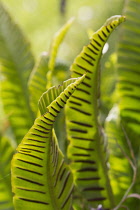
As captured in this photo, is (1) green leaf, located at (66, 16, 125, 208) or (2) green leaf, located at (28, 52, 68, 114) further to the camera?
(2) green leaf, located at (28, 52, 68, 114)

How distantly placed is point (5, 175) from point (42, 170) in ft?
0.42

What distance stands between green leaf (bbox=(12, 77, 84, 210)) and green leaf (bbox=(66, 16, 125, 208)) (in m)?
0.07

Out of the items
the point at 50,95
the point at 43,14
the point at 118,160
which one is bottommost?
the point at 118,160

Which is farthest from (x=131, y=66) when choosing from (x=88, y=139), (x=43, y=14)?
(x=43, y=14)

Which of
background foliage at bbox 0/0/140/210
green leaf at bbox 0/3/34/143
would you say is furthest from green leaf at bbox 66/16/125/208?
green leaf at bbox 0/3/34/143

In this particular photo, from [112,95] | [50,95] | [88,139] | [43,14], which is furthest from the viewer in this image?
[43,14]

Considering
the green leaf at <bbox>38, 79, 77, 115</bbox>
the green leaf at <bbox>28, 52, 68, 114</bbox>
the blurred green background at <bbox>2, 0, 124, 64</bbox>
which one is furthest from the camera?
the blurred green background at <bbox>2, 0, 124, 64</bbox>

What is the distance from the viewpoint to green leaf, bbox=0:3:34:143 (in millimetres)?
622

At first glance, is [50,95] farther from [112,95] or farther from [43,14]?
[43,14]

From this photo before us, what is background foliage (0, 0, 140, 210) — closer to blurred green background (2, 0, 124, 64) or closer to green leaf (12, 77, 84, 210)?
green leaf (12, 77, 84, 210)

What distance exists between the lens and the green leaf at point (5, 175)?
482 millimetres

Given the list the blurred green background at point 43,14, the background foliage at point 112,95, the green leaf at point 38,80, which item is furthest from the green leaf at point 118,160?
the blurred green background at point 43,14

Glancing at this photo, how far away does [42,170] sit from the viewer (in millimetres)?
370

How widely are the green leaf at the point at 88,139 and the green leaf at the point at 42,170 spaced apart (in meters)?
0.07
